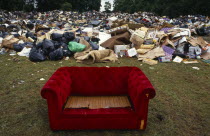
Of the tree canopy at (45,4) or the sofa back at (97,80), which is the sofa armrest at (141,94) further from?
the tree canopy at (45,4)

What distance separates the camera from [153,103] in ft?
11.6

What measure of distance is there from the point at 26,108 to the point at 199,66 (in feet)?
16.9

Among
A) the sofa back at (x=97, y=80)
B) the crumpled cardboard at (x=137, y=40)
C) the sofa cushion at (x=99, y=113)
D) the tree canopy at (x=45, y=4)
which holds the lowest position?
the sofa cushion at (x=99, y=113)

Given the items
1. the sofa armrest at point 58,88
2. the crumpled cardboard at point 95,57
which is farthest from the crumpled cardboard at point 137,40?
the sofa armrest at point 58,88

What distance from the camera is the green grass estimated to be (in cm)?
275

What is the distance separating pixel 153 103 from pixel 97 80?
122 cm

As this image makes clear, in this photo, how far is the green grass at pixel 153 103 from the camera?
2752mm

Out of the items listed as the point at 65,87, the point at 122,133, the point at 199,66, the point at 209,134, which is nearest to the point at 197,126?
the point at 209,134

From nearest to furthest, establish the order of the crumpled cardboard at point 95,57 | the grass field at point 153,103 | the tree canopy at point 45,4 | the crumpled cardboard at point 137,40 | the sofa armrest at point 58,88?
the sofa armrest at point 58,88 < the grass field at point 153,103 < the crumpled cardboard at point 95,57 < the crumpled cardboard at point 137,40 < the tree canopy at point 45,4

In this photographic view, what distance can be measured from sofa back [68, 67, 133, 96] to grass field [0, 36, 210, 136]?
2.33ft

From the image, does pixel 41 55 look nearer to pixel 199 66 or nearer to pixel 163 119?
pixel 163 119

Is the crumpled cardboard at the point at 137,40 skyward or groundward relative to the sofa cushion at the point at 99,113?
skyward

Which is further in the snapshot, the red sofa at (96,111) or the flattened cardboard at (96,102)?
the flattened cardboard at (96,102)

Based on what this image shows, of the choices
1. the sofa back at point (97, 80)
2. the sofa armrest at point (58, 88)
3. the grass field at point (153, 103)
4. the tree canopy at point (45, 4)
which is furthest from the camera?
the tree canopy at point (45, 4)
